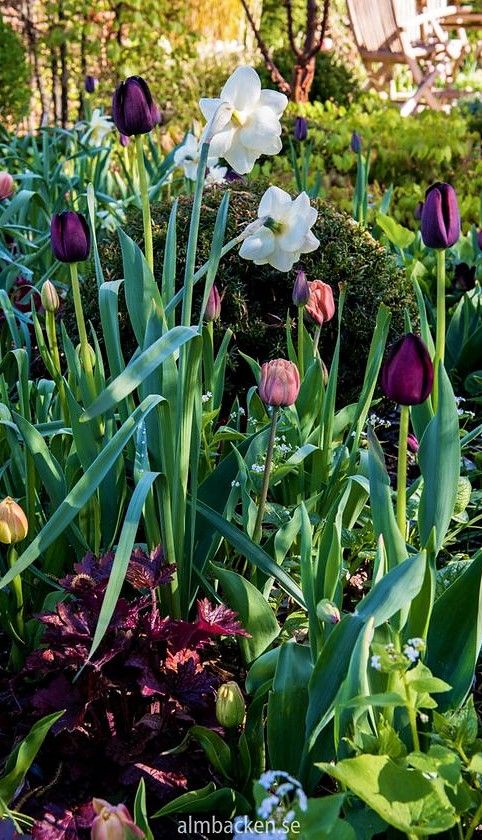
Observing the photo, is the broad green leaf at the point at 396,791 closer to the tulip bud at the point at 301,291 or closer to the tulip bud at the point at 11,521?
the tulip bud at the point at 11,521

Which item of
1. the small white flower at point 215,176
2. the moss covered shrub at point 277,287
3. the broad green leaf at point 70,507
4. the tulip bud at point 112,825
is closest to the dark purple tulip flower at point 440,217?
the broad green leaf at point 70,507

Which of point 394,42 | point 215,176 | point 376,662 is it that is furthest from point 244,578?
point 394,42

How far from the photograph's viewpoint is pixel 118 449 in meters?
1.12

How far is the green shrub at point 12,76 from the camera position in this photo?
241 inches

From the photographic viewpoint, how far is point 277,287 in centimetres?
237

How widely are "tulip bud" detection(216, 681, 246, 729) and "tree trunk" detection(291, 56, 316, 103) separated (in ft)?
20.3

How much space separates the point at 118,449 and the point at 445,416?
0.42m

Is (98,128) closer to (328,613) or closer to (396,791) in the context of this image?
(328,613)

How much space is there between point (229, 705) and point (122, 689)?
0.54 ft

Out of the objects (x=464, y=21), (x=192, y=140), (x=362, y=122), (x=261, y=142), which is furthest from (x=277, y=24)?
(x=261, y=142)

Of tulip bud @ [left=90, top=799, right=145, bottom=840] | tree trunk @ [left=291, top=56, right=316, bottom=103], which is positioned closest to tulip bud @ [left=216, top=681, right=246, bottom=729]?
tulip bud @ [left=90, top=799, right=145, bottom=840]

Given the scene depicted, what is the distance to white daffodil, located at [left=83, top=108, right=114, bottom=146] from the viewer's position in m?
4.04

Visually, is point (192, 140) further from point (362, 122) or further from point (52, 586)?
point (362, 122)

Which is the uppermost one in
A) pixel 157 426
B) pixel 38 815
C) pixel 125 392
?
pixel 125 392
